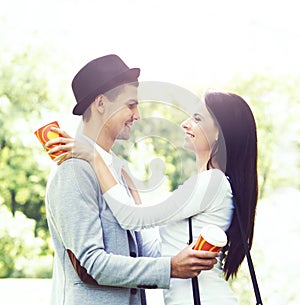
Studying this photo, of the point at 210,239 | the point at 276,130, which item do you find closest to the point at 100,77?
the point at 210,239

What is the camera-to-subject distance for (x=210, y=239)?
1.26 metres

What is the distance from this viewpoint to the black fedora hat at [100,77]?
4.68 ft

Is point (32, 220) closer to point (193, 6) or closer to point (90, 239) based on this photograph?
point (193, 6)

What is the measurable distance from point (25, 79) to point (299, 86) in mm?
3029

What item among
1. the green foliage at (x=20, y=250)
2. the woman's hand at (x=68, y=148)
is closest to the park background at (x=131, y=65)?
the green foliage at (x=20, y=250)

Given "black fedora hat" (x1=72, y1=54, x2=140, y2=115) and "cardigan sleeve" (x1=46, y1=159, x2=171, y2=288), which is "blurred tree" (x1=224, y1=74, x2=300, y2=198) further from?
"cardigan sleeve" (x1=46, y1=159, x2=171, y2=288)

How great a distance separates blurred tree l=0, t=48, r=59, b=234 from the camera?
6887 millimetres

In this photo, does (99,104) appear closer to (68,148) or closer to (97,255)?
(68,148)

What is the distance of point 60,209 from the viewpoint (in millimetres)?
1310

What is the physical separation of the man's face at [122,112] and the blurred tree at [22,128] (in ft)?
17.9

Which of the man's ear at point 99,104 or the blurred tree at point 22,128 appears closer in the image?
the man's ear at point 99,104

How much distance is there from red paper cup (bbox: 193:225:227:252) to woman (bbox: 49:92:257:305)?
0.42 feet

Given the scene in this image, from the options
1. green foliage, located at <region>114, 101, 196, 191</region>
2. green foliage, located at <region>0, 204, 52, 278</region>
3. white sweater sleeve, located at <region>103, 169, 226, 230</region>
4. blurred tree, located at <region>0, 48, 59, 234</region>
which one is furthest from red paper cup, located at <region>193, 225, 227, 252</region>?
blurred tree, located at <region>0, 48, 59, 234</region>

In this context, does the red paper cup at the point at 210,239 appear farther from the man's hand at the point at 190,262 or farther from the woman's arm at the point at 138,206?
the woman's arm at the point at 138,206
